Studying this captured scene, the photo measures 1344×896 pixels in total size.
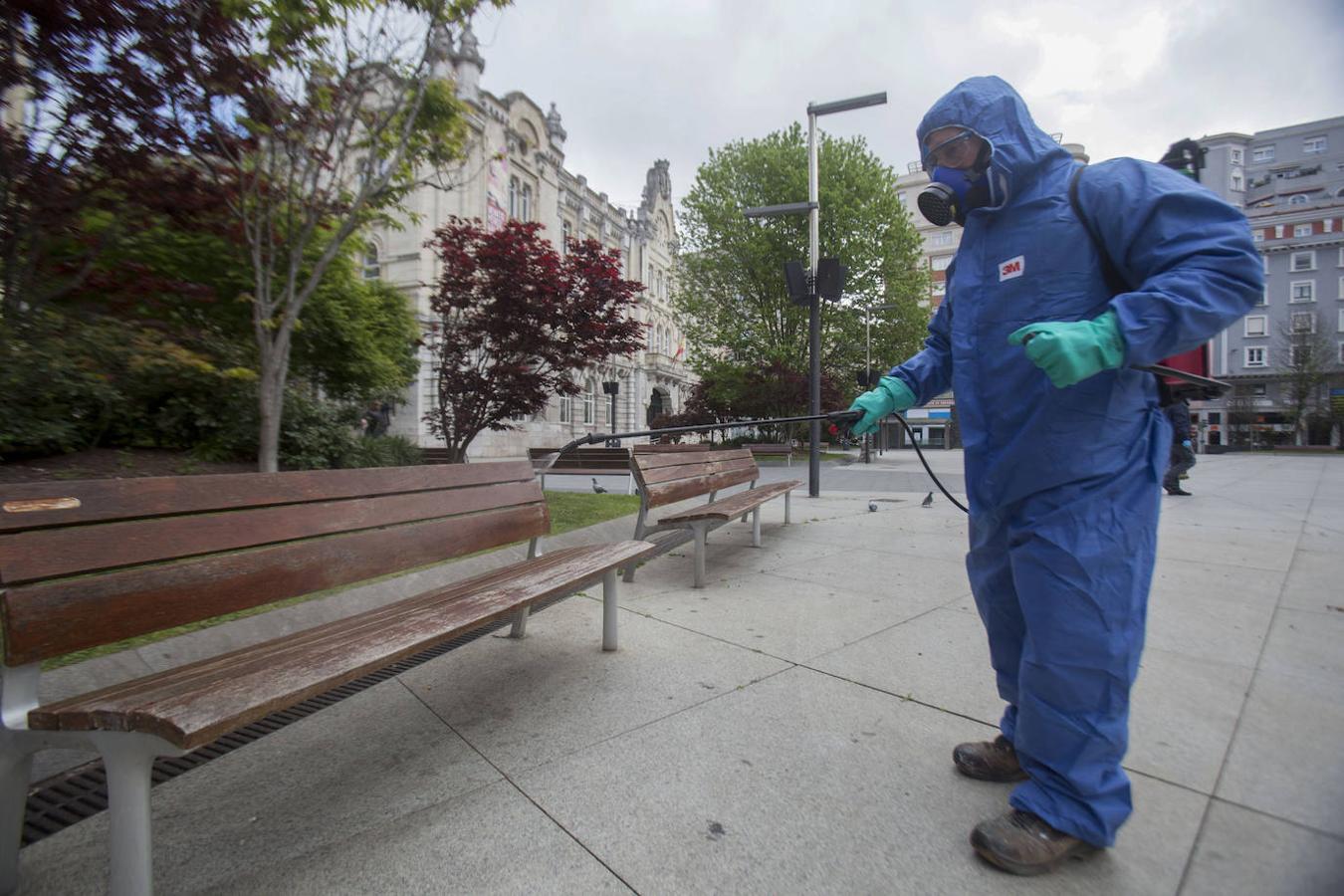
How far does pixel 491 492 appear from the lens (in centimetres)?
306

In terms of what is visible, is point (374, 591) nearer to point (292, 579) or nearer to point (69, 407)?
point (292, 579)

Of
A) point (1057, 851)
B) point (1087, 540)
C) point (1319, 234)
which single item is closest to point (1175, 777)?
point (1057, 851)

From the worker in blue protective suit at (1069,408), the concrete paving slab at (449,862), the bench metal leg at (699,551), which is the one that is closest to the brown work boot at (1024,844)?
the worker in blue protective suit at (1069,408)

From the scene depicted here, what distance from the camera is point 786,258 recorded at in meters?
24.2

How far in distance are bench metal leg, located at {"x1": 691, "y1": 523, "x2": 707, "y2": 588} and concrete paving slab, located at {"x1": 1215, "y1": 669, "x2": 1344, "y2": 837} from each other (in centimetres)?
267

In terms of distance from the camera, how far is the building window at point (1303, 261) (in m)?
47.7

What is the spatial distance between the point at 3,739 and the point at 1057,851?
92.3 inches

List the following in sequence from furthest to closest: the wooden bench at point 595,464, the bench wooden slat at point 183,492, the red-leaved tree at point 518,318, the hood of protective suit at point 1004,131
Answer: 1. the wooden bench at point 595,464
2. the red-leaved tree at point 518,318
3. the hood of protective suit at point 1004,131
4. the bench wooden slat at point 183,492

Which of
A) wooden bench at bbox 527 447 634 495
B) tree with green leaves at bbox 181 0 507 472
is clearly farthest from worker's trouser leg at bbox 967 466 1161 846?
wooden bench at bbox 527 447 634 495

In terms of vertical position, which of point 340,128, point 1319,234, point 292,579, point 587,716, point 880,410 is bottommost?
point 587,716

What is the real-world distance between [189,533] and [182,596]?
17 centimetres

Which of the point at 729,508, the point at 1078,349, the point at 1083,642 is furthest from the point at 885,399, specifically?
the point at 729,508

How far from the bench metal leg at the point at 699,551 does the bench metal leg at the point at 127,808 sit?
3.14 meters

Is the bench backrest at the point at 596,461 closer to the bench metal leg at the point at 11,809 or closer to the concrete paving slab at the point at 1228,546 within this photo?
the concrete paving slab at the point at 1228,546
